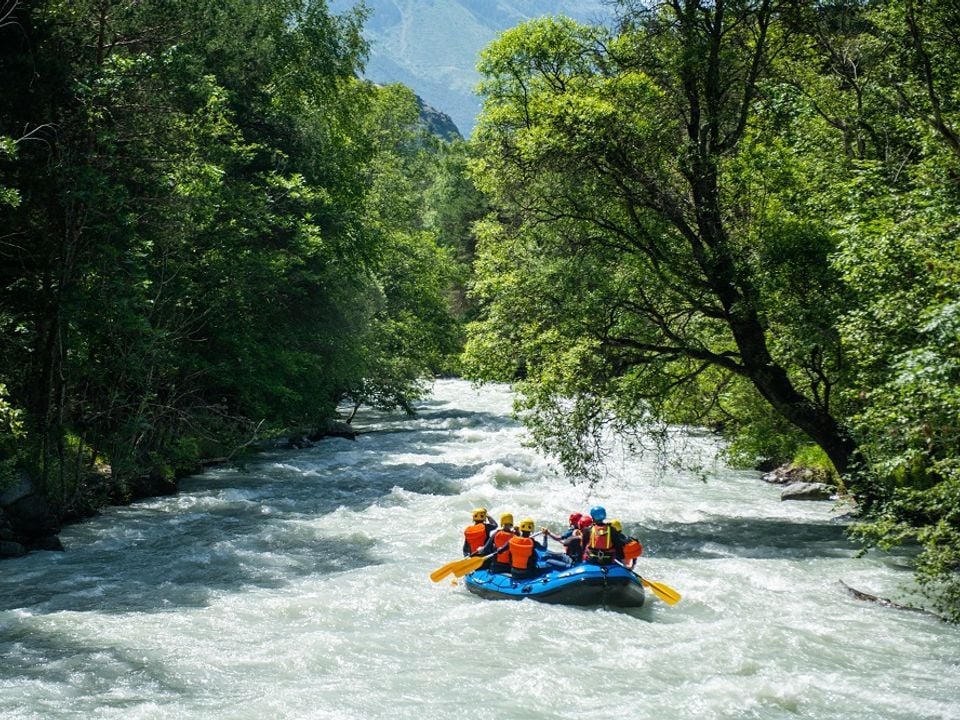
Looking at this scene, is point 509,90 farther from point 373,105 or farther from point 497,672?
point 373,105

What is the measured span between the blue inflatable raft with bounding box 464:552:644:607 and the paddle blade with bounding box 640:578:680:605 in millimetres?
317

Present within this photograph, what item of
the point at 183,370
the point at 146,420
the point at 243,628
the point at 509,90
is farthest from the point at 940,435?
the point at 183,370

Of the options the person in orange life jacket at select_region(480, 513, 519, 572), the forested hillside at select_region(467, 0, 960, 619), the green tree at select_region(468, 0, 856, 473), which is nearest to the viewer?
the person in orange life jacket at select_region(480, 513, 519, 572)

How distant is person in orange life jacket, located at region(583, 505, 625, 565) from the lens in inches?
494

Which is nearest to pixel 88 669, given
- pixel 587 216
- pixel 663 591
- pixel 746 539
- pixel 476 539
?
pixel 476 539

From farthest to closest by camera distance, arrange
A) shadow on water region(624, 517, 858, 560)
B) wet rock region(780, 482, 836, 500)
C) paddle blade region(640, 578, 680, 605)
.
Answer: wet rock region(780, 482, 836, 500), shadow on water region(624, 517, 858, 560), paddle blade region(640, 578, 680, 605)

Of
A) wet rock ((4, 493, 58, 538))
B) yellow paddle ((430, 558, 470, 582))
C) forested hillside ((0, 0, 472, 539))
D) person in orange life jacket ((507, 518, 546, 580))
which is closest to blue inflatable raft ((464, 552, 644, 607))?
person in orange life jacket ((507, 518, 546, 580))

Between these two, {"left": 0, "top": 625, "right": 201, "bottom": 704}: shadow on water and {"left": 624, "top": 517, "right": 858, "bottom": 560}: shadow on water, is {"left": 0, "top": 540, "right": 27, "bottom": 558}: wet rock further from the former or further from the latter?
{"left": 624, "top": 517, "right": 858, "bottom": 560}: shadow on water

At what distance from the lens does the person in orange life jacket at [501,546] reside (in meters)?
13.1

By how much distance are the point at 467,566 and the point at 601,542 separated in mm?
1956

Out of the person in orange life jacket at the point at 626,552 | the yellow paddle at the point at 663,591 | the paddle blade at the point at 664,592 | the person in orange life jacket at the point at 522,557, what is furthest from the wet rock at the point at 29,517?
the paddle blade at the point at 664,592

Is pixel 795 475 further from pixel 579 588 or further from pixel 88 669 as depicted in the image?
pixel 88 669

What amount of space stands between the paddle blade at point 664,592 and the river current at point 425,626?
13cm

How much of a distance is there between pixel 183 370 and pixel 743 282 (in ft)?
41.0
